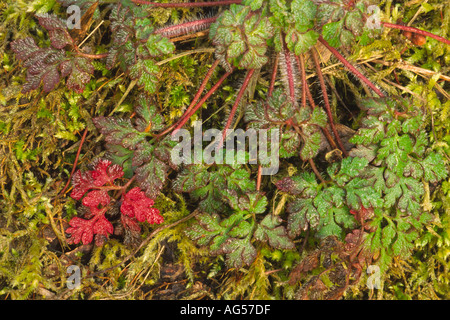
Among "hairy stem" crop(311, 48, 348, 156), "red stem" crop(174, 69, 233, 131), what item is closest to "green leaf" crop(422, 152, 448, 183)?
"hairy stem" crop(311, 48, 348, 156)

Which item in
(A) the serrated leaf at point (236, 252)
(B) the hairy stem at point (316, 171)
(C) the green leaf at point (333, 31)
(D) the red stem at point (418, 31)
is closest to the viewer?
(C) the green leaf at point (333, 31)

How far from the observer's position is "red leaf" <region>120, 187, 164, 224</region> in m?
2.45

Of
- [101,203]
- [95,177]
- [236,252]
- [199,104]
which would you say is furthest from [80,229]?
[199,104]

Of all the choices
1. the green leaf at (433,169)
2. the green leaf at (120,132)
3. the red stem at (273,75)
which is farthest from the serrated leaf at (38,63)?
the green leaf at (433,169)

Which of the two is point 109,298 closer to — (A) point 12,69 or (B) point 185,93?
(B) point 185,93

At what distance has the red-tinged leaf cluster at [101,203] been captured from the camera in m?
2.45

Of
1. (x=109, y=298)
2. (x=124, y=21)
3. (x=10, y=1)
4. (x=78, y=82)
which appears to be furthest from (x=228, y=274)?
(x=10, y=1)

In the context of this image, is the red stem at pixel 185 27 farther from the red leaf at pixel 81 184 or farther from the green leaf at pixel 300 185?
the green leaf at pixel 300 185

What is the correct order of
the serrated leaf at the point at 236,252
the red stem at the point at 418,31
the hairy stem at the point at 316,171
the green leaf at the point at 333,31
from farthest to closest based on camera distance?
the red stem at the point at 418,31, the hairy stem at the point at 316,171, the serrated leaf at the point at 236,252, the green leaf at the point at 333,31

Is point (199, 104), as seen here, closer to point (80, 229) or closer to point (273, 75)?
point (273, 75)

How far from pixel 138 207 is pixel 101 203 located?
26cm

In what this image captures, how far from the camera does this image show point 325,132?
8.61 ft

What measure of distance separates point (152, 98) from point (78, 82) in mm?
498

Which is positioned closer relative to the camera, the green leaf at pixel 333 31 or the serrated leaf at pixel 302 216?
the green leaf at pixel 333 31
